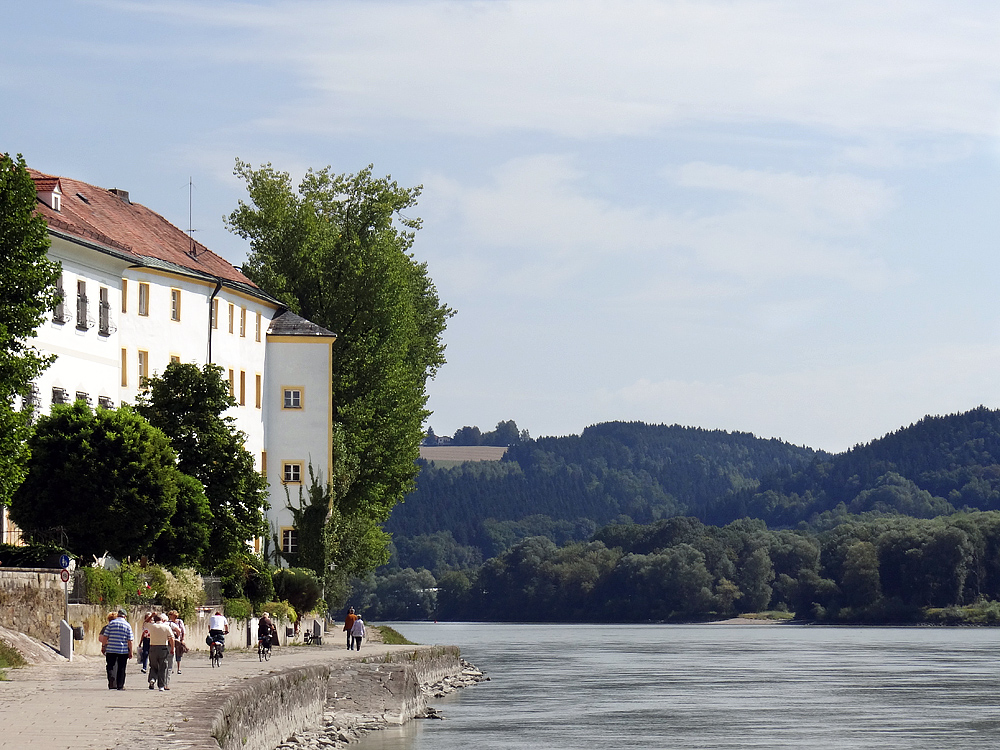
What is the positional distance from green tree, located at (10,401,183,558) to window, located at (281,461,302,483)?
77.5 ft

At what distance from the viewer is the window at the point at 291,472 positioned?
74.3 m

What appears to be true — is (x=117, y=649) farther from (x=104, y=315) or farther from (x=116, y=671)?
(x=104, y=315)

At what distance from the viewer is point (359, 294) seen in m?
77.2

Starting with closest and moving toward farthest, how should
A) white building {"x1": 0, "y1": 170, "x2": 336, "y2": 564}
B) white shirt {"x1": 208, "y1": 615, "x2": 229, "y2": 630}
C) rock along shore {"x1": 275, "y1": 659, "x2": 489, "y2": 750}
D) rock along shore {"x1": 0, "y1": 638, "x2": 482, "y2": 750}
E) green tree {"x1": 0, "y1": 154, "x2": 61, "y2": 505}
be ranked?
rock along shore {"x1": 0, "y1": 638, "x2": 482, "y2": 750} < green tree {"x1": 0, "y1": 154, "x2": 61, "y2": 505} < rock along shore {"x1": 275, "y1": 659, "x2": 489, "y2": 750} < white shirt {"x1": 208, "y1": 615, "x2": 229, "y2": 630} < white building {"x1": 0, "y1": 170, "x2": 336, "y2": 564}

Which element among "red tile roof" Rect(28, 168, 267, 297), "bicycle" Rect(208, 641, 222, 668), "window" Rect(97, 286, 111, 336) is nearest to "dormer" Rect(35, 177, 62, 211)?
"red tile roof" Rect(28, 168, 267, 297)

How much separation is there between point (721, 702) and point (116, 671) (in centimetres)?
3896

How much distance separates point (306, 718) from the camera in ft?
137

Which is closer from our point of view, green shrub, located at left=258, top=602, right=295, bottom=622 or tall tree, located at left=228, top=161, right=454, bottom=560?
green shrub, located at left=258, top=602, right=295, bottom=622

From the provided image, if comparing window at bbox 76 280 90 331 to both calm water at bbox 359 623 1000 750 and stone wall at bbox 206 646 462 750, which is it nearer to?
stone wall at bbox 206 646 462 750

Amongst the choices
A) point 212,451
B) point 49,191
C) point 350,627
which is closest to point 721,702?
point 350,627

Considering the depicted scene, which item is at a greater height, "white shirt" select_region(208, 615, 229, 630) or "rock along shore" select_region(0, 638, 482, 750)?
"white shirt" select_region(208, 615, 229, 630)

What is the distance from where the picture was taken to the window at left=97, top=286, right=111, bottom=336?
59.8 meters

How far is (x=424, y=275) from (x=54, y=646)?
4743 cm

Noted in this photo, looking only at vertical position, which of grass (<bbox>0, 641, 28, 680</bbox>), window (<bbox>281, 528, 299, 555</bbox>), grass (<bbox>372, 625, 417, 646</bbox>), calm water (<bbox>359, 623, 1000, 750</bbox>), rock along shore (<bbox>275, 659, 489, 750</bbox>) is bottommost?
calm water (<bbox>359, 623, 1000, 750</bbox>)
